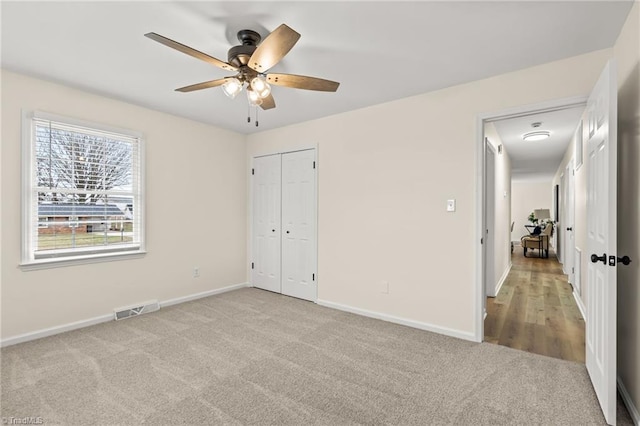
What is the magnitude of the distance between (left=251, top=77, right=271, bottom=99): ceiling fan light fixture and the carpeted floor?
6.77 ft

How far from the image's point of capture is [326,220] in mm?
4066

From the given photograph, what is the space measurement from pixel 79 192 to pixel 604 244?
14.4 feet

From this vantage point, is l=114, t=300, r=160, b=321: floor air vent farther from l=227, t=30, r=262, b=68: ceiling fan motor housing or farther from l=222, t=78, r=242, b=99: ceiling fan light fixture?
l=227, t=30, r=262, b=68: ceiling fan motor housing

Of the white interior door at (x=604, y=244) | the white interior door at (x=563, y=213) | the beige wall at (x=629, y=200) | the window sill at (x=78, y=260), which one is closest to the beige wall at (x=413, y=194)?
the beige wall at (x=629, y=200)

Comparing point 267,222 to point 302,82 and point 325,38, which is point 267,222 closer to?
point 302,82

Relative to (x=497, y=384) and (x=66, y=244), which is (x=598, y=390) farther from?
(x=66, y=244)

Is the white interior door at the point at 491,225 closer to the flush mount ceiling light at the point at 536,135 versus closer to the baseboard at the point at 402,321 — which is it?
the flush mount ceiling light at the point at 536,135

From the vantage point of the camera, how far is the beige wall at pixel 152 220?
2.82 m

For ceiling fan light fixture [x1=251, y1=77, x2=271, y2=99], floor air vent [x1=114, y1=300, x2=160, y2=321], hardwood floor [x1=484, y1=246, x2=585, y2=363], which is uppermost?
ceiling fan light fixture [x1=251, y1=77, x2=271, y2=99]

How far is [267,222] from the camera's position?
479 centimetres

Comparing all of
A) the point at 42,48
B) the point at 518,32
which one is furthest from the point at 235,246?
the point at 518,32

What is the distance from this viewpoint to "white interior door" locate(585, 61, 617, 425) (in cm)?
177

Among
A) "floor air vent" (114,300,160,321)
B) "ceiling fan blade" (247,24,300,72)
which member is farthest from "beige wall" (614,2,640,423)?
"floor air vent" (114,300,160,321)

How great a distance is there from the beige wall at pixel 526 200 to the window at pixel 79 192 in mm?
12623
